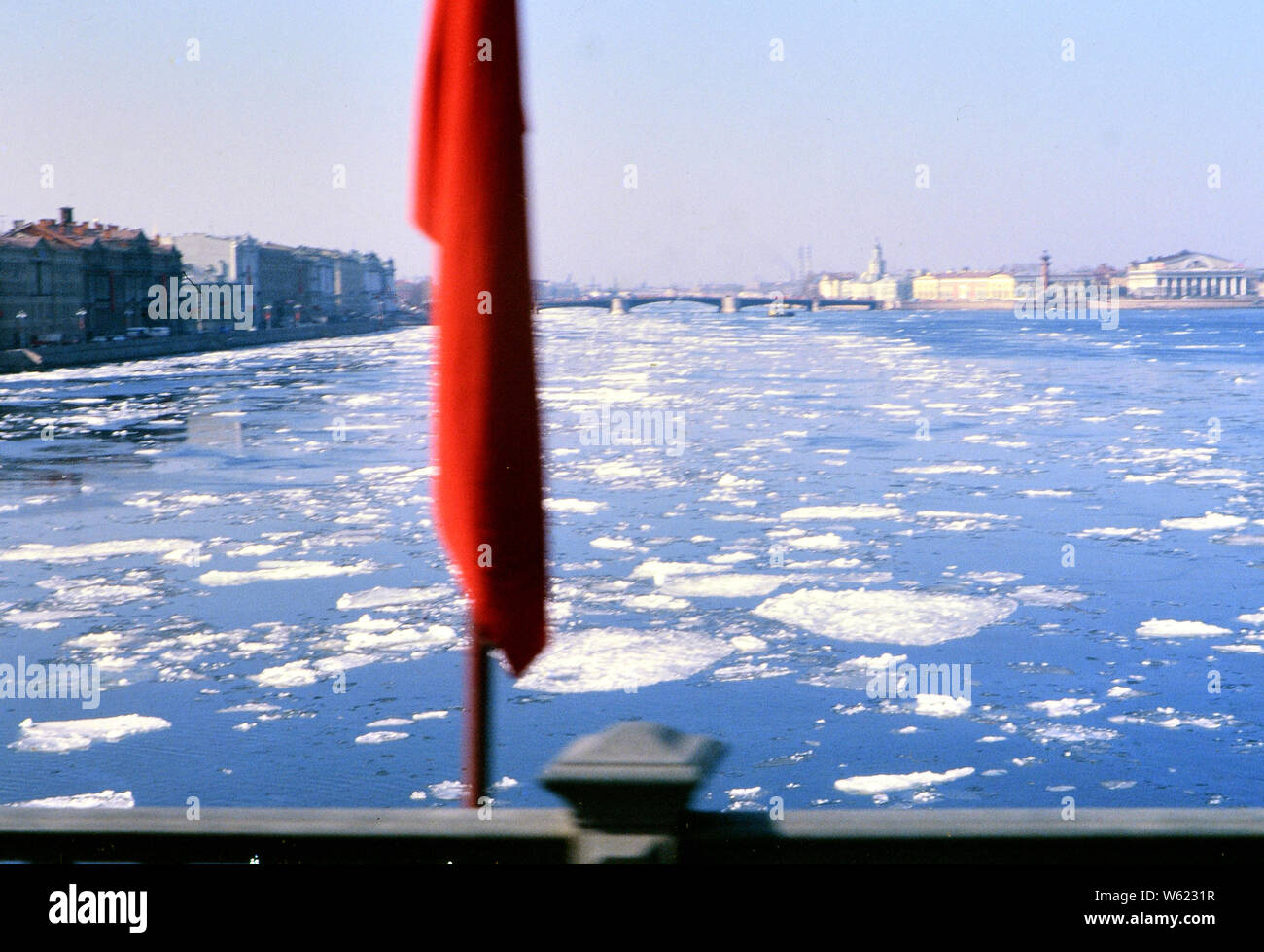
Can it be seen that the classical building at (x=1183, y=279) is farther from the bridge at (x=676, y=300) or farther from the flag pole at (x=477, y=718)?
the flag pole at (x=477, y=718)

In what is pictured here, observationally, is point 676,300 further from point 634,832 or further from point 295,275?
point 634,832

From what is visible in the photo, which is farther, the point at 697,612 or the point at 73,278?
the point at 73,278

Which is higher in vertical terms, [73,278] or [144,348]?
[73,278]

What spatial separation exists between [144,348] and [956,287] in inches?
2682

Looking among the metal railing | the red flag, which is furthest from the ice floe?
the red flag

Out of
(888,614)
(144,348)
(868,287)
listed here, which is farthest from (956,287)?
(888,614)

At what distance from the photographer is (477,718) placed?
1.73 meters

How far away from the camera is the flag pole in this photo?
1724 mm

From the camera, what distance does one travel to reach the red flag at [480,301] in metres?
1.62

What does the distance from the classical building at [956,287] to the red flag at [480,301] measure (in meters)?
98.0

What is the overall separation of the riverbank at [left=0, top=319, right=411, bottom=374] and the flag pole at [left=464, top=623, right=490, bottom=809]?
38.4 m
